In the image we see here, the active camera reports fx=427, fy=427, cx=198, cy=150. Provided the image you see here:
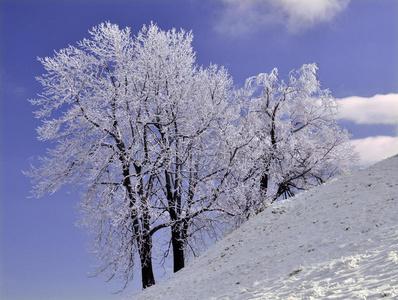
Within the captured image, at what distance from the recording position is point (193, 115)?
63.2ft

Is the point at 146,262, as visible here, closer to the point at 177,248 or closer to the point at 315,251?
the point at 177,248

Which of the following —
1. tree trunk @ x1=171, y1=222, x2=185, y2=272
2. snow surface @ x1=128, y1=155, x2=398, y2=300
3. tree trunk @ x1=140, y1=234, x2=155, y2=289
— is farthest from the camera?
tree trunk @ x1=171, y1=222, x2=185, y2=272

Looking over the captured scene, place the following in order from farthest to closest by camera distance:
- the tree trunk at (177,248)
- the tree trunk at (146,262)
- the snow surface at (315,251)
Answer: the tree trunk at (177,248) → the tree trunk at (146,262) → the snow surface at (315,251)

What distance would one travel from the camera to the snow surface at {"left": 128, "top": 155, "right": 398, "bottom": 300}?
28.3 ft

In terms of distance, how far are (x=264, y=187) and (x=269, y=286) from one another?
11639mm

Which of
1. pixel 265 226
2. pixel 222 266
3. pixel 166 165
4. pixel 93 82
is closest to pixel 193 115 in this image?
pixel 166 165

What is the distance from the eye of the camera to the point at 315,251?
1102cm

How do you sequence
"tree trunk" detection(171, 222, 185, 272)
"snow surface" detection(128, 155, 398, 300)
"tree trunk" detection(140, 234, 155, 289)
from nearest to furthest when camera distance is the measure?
"snow surface" detection(128, 155, 398, 300) → "tree trunk" detection(140, 234, 155, 289) → "tree trunk" detection(171, 222, 185, 272)

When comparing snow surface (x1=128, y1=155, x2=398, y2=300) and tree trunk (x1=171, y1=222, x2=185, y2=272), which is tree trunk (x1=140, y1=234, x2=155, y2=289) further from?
snow surface (x1=128, y1=155, x2=398, y2=300)

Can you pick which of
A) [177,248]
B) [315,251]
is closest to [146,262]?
[177,248]

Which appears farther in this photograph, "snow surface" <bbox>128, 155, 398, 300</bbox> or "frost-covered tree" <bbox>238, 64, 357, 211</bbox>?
"frost-covered tree" <bbox>238, 64, 357, 211</bbox>

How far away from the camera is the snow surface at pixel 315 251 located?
340 inches

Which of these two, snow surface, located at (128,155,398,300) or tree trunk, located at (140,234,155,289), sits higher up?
tree trunk, located at (140,234,155,289)

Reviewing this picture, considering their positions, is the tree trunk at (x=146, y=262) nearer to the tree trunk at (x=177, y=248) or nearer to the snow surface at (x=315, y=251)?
the tree trunk at (x=177, y=248)
